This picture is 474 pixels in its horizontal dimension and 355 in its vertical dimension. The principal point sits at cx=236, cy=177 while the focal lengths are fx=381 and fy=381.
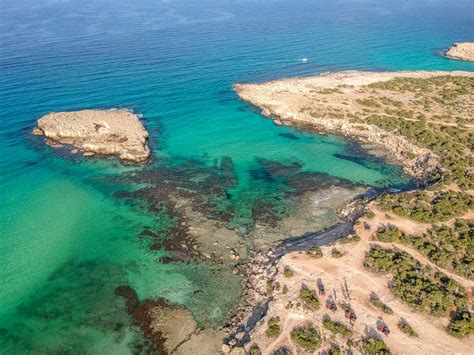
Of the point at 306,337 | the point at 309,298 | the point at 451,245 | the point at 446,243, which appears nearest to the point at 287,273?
the point at 309,298

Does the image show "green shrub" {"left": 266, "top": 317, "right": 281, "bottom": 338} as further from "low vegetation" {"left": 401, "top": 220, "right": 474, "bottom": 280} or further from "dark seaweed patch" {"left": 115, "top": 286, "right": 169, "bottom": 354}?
"low vegetation" {"left": 401, "top": 220, "right": 474, "bottom": 280}

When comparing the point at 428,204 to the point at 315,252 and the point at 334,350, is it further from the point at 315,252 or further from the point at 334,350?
the point at 334,350

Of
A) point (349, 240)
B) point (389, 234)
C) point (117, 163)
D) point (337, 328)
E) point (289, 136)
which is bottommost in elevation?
point (337, 328)

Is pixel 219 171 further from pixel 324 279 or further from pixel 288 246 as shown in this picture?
pixel 324 279

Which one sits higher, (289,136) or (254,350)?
(289,136)

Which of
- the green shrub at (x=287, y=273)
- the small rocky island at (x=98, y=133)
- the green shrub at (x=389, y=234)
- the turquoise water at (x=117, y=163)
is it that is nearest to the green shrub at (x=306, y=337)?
the green shrub at (x=287, y=273)

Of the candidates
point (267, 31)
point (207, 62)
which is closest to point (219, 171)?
point (207, 62)
